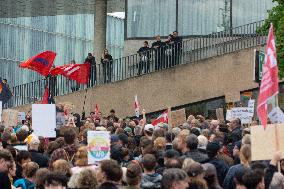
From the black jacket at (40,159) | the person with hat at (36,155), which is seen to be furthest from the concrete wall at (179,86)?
the black jacket at (40,159)

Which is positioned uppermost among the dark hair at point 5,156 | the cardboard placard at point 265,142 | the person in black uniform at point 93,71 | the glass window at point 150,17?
the glass window at point 150,17

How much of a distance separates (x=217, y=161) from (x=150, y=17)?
26280 millimetres

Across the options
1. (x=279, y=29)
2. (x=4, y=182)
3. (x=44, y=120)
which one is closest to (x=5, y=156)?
(x=4, y=182)

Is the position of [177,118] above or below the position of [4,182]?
above

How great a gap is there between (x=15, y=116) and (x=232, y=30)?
43.6 feet

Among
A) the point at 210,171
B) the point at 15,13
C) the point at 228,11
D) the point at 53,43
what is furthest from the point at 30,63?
the point at 53,43

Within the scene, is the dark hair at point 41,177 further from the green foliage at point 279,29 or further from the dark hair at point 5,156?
the green foliage at point 279,29

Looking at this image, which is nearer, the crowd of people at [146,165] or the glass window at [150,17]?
the crowd of people at [146,165]

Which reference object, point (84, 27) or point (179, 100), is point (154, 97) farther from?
point (84, 27)

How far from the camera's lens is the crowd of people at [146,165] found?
41.2 ft

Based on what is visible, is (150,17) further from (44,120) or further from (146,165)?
(146,165)

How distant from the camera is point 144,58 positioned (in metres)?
39.7

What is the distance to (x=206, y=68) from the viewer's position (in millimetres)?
37844

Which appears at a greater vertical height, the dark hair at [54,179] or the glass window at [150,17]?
the glass window at [150,17]
